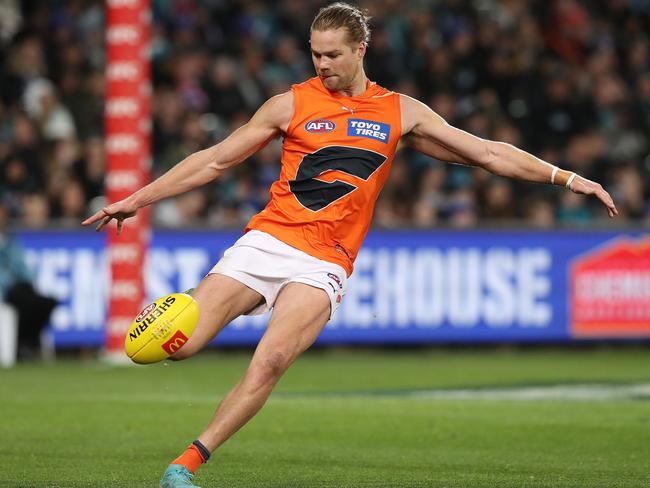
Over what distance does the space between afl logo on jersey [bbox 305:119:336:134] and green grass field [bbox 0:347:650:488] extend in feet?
6.64

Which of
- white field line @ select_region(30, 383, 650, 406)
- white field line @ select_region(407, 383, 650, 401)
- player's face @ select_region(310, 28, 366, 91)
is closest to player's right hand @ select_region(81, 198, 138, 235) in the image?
player's face @ select_region(310, 28, 366, 91)

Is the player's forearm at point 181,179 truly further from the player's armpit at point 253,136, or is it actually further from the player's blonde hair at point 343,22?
the player's blonde hair at point 343,22

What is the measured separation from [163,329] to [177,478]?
0.81 meters

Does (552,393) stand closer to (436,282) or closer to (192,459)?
(436,282)

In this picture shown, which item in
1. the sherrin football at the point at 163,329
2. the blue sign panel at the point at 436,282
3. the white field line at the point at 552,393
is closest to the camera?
the sherrin football at the point at 163,329

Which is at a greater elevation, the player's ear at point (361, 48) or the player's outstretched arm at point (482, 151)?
the player's ear at point (361, 48)

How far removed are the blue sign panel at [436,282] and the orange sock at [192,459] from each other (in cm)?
1148

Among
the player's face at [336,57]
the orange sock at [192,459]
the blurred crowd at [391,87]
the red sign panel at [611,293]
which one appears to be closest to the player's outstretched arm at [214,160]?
the player's face at [336,57]

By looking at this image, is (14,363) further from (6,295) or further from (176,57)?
(176,57)

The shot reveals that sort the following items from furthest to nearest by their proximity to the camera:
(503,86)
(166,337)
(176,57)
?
(503,86) → (176,57) → (166,337)

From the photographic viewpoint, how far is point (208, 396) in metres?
13.8

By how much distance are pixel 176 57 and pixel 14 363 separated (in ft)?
19.9

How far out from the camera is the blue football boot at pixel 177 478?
7215mm

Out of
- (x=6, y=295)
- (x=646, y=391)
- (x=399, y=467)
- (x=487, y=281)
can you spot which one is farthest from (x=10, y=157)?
(x=399, y=467)
